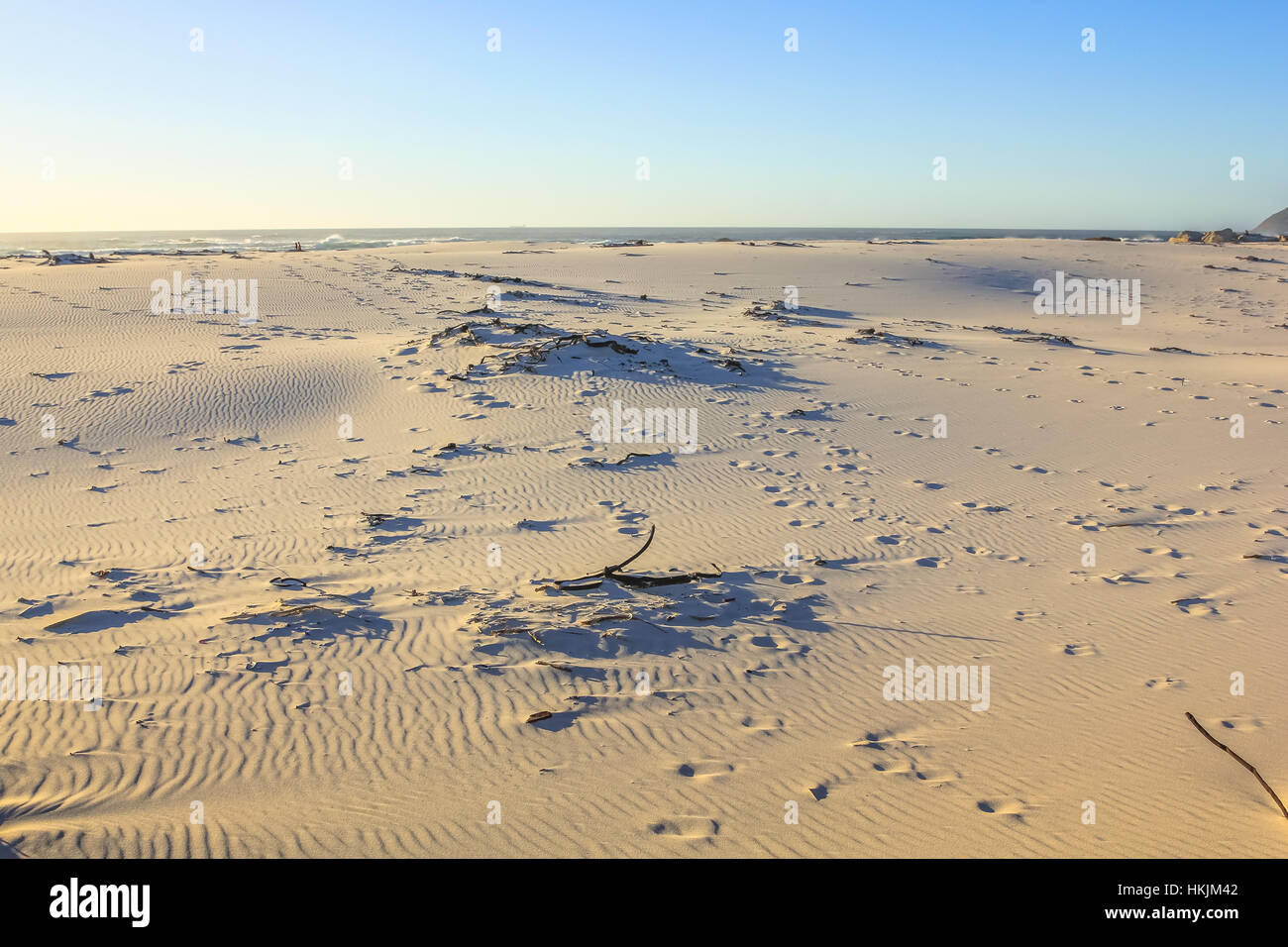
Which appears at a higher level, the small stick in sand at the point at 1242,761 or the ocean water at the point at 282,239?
the ocean water at the point at 282,239

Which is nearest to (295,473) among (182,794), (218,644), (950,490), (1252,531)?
(218,644)

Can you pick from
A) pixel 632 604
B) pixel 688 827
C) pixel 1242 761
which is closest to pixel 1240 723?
pixel 1242 761

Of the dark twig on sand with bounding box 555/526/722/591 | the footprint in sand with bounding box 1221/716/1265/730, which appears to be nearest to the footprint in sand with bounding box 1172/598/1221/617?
the footprint in sand with bounding box 1221/716/1265/730

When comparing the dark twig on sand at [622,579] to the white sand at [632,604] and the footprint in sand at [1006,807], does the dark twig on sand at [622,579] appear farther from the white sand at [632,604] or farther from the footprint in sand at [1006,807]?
the footprint in sand at [1006,807]

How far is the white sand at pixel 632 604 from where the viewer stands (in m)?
4.38

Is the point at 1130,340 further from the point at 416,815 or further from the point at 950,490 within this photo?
the point at 416,815

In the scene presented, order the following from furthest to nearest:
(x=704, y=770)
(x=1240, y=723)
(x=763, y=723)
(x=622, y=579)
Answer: (x=622, y=579) → (x=763, y=723) → (x=1240, y=723) → (x=704, y=770)

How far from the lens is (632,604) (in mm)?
6770

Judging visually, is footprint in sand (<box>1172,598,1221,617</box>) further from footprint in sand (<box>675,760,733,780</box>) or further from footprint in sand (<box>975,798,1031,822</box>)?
footprint in sand (<box>675,760,733,780</box>)

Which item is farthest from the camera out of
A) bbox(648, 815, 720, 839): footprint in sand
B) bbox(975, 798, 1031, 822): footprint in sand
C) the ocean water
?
the ocean water

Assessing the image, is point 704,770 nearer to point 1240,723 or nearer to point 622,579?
point 622,579

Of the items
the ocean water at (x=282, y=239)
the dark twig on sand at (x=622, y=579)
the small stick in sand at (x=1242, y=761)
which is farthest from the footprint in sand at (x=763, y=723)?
the ocean water at (x=282, y=239)

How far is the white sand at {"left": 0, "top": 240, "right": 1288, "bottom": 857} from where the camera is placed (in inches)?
172

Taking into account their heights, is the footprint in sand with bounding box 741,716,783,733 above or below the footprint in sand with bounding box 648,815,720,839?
above
